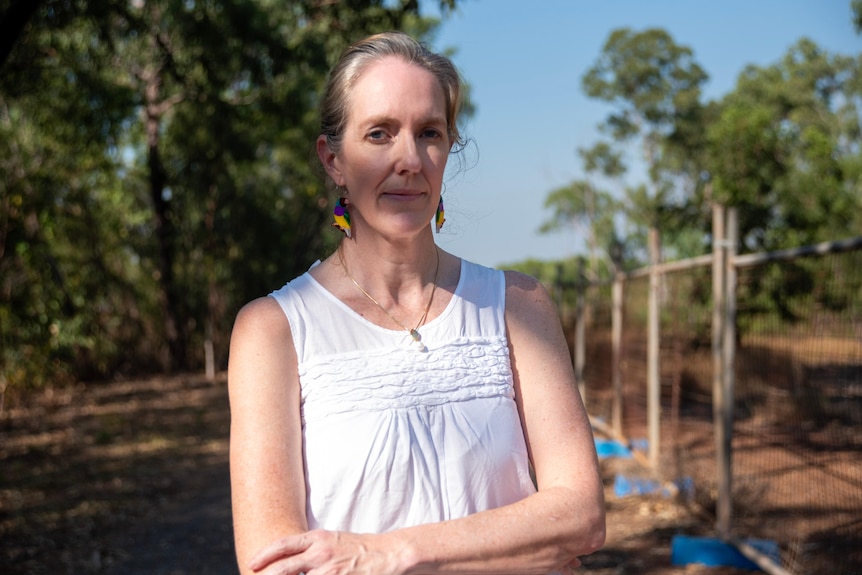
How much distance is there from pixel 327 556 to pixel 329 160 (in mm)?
742

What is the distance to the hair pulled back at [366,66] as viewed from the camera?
65.7 inches

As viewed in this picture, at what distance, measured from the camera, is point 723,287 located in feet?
18.5

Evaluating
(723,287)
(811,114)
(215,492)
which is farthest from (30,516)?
(811,114)

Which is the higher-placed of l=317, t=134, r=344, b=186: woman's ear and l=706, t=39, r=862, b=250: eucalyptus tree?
l=706, t=39, r=862, b=250: eucalyptus tree

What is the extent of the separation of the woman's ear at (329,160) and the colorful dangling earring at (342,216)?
0.04 meters

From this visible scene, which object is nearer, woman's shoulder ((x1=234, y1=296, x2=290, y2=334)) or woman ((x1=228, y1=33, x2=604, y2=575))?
woman ((x1=228, y1=33, x2=604, y2=575))

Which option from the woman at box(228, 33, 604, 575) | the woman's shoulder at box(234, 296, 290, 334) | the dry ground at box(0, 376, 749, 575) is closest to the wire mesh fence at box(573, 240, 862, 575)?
the dry ground at box(0, 376, 749, 575)

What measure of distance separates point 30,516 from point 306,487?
6.41 m

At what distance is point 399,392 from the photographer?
5.33ft

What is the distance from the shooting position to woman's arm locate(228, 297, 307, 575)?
1.54m

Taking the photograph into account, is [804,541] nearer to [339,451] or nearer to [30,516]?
[339,451]

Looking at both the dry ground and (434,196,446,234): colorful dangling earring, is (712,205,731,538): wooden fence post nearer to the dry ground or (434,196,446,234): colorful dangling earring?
the dry ground

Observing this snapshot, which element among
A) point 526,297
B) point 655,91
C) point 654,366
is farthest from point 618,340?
point 655,91

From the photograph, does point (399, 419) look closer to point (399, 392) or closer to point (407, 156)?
point (399, 392)
